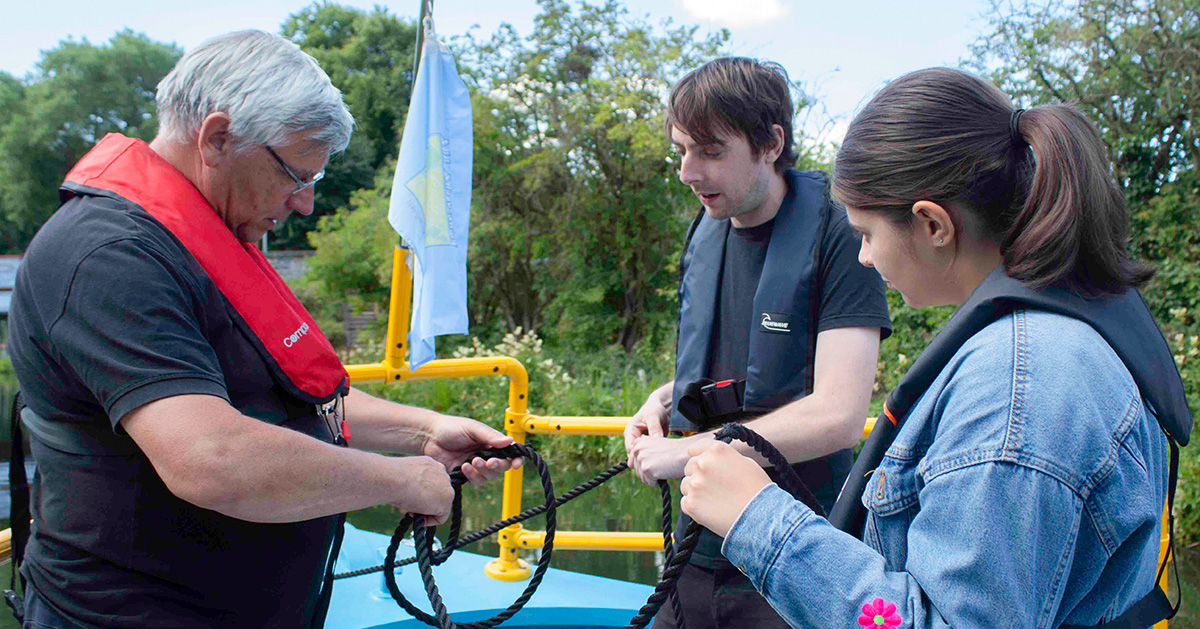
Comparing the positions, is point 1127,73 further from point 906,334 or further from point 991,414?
point 991,414

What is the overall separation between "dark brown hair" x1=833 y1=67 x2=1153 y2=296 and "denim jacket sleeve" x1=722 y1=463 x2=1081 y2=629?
29 centimetres

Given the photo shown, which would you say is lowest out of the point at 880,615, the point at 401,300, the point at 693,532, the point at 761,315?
the point at 693,532

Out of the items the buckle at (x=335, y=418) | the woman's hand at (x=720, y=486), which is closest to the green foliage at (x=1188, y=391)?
the woman's hand at (x=720, y=486)

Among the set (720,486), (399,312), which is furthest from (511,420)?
(720,486)

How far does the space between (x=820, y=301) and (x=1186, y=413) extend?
0.89 meters

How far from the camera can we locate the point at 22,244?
33.7m

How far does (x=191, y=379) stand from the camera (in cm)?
130

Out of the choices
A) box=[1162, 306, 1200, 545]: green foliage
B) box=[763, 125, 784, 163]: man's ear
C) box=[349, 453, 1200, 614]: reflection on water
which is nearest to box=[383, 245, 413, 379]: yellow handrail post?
box=[763, 125, 784, 163]: man's ear

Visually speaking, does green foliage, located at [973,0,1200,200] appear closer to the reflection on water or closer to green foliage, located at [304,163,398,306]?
the reflection on water

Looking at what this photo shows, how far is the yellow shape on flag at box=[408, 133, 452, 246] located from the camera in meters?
3.01

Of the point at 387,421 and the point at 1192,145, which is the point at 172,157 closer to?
the point at 387,421

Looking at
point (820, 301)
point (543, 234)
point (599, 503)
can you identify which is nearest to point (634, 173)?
point (543, 234)

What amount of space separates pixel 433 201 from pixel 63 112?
3800 centimetres

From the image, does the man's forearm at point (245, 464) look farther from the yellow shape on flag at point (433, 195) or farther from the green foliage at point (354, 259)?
the green foliage at point (354, 259)
